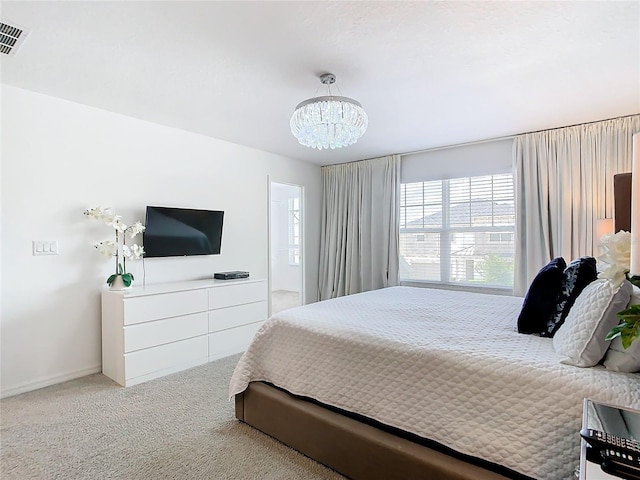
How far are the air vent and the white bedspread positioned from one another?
2.20 metres

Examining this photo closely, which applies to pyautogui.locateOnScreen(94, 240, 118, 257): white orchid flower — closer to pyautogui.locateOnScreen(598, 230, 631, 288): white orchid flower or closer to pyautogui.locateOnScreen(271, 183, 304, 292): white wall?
pyautogui.locateOnScreen(598, 230, 631, 288): white orchid flower

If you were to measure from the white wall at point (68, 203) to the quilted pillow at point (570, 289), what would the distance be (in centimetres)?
337

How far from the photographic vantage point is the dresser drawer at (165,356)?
2.87 m

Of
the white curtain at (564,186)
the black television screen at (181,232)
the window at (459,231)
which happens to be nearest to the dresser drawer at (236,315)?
the black television screen at (181,232)

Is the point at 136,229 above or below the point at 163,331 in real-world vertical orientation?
above

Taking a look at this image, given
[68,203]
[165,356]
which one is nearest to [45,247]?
[68,203]

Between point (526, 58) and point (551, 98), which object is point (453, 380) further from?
point (551, 98)

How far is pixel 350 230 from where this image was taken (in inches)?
206

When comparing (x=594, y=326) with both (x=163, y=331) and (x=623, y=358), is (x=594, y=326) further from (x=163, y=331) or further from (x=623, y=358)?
(x=163, y=331)

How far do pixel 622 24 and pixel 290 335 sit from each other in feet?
8.29

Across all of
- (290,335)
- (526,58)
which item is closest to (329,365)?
(290,335)

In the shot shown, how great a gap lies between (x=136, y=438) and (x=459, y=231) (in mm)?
3974

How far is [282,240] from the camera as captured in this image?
807 centimetres

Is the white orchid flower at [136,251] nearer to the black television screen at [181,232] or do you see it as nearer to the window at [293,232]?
the black television screen at [181,232]
